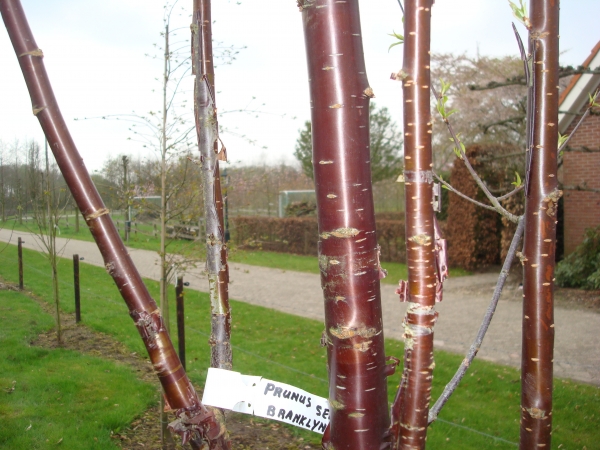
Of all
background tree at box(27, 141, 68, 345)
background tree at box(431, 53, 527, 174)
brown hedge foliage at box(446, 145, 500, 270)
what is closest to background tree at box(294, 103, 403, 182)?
background tree at box(431, 53, 527, 174)

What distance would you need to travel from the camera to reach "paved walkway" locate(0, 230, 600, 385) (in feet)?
21.2

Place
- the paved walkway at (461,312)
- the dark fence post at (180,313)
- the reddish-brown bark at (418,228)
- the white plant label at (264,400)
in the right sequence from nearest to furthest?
the reddish-brown bark at (418,228)
the white plant label at (264,400)
the dark fence post at (180,313)
the paved walkway at (461,312)

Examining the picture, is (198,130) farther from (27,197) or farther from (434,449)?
(27,197)

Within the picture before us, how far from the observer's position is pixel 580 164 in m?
11.8

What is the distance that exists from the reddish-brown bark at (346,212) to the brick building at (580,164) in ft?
37.5

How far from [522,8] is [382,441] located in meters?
1.10

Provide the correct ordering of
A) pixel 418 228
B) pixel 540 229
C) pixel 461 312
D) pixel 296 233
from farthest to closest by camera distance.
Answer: pixel 296 233
pixel 461 312
pixel 540 229
pixel 418 228

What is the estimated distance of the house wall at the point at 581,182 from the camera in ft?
37.4

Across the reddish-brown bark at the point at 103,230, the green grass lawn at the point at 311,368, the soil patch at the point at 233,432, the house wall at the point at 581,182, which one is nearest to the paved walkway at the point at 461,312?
the green grass lawn at the point at 311,368

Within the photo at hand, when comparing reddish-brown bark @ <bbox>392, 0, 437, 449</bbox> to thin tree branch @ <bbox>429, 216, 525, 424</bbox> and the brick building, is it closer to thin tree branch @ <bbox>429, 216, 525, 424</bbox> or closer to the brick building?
thin tree branch @ <bbox>429, 216, 525, 424</bbox>

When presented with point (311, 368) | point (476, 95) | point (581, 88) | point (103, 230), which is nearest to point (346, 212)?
point (103, 230)

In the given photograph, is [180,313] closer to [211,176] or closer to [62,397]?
[62,397]

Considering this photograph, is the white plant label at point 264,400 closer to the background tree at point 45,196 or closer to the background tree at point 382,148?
the background tree at point 45,196

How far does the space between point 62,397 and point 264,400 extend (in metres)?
3.86
